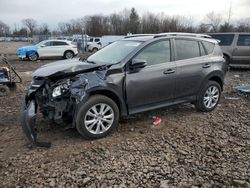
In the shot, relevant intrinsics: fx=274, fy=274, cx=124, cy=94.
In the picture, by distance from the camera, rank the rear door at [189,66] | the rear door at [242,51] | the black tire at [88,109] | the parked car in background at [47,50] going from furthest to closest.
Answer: the parked car in background at [47,50] → the rear door at [242,51] → the rear door at [189,66] → the black tire at [88,109]

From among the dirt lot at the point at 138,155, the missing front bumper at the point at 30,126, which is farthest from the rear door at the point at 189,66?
the missing front bumper at the point at 30,126

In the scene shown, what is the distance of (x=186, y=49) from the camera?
5.73 metres

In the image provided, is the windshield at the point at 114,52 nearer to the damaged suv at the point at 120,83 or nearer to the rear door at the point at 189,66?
the damaged suv at the point at 120,83

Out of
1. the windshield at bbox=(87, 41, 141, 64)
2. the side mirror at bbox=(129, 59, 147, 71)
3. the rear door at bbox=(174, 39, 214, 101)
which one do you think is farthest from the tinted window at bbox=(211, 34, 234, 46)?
the side mirror at bbox=(129, 59, 147, 71)

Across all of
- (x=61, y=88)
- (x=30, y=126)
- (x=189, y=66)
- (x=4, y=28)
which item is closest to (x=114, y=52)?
(x=61, y=88)

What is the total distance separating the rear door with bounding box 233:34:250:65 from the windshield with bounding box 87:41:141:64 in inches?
340

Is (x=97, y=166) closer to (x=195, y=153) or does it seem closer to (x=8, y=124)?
(x=195, y=153)

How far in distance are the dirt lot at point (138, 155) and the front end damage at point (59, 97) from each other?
0.38 metres

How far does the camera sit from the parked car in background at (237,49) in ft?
41.1

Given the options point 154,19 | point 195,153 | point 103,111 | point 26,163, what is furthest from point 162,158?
point 154,19

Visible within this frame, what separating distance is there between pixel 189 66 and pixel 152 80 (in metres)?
1.04

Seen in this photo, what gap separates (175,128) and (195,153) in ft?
3.33

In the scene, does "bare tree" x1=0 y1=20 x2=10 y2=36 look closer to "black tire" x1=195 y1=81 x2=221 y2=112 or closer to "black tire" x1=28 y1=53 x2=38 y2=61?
"black tire" x1=28 y1=53 x2=38 y2=61

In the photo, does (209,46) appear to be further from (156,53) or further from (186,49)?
(156,53)
